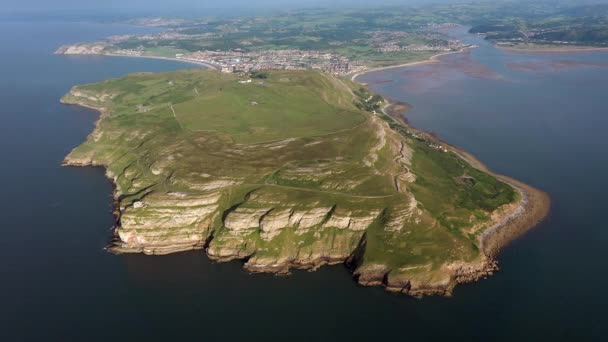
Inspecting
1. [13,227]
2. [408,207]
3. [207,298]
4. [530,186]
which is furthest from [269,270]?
[530,186]

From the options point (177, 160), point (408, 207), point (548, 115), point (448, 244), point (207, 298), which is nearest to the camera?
point (207, 298)

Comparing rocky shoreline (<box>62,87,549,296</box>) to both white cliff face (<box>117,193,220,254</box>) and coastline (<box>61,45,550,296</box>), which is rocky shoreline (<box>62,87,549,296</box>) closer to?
coastline (<box>61,45,550,296</box>)

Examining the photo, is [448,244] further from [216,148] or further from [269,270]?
[216,148]

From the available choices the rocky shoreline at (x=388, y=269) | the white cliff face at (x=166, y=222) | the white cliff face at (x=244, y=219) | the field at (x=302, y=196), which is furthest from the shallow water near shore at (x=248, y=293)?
the white cliff face at (x=244, y=219)

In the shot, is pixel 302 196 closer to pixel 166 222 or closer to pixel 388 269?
pixel 388 269

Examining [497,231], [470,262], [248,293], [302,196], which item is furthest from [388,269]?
[497,231]

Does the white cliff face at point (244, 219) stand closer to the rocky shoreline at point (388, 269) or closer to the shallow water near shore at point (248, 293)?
the rocky shoreline at point (388, 269)

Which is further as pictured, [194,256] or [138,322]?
[194,256]

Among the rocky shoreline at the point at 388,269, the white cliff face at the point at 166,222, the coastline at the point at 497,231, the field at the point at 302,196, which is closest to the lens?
the rocky shoreline at the point at 388,269

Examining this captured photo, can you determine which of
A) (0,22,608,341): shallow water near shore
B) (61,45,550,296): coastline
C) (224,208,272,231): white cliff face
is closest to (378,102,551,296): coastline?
(61,45,550,296): coastline
